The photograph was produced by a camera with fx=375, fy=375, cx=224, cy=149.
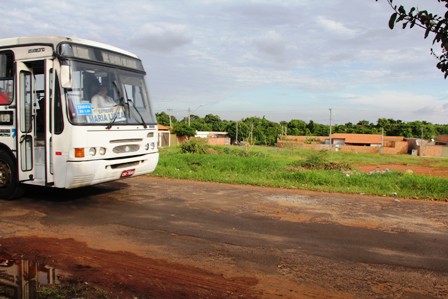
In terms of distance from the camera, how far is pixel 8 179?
766cm

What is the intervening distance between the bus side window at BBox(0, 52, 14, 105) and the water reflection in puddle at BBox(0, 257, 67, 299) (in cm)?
407

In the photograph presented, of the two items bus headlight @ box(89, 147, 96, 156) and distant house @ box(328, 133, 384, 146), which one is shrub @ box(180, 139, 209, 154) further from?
distant house @ box(328, 133, 384, 146)

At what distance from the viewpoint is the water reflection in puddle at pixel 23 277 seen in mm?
3717

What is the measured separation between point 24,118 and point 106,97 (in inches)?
64.4

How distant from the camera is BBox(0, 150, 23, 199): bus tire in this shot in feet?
24.7

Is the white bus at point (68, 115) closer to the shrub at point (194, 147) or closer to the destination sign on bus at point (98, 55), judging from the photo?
the destination sign on bus at point (98, 55)

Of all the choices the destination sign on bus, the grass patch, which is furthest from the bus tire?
the grass patch

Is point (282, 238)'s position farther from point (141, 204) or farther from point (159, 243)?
point (141, 204)

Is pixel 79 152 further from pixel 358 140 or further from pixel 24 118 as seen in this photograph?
pixel 358 140

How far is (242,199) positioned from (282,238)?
310cm

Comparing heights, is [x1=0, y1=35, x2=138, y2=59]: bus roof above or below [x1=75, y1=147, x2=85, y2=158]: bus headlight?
above

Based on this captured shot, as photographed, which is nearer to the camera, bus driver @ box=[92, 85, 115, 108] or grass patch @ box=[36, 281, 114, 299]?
grass patch @ box=[36, 281, 114, 299]

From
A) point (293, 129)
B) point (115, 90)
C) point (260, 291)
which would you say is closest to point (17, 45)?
point (115, 90)

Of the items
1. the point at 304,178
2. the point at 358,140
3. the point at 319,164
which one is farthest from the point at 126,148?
the point at 358,140
